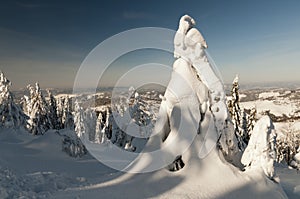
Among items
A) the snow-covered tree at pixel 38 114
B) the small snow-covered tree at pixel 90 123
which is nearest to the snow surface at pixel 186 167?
the snow-covered tree at pixel 38 114

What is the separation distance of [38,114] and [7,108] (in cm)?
1222

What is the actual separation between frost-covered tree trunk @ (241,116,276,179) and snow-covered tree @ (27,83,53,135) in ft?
130

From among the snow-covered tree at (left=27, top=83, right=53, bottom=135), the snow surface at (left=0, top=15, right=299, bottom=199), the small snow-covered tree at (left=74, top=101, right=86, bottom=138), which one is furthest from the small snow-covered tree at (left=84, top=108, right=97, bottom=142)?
the snow surface at (left=0, top=15, right=299, bottom=199)

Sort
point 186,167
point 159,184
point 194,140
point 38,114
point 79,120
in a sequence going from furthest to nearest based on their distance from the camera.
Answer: point 79,120
point 38,114
point 194,140
point 186,167
point 159,184

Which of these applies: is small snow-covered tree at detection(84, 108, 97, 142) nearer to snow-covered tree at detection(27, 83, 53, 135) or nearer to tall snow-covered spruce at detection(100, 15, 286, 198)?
snow-covered tree at detection(27, 83, 53, 135)

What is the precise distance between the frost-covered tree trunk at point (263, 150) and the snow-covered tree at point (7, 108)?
96.2 feet

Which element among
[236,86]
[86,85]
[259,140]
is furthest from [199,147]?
[236,86]

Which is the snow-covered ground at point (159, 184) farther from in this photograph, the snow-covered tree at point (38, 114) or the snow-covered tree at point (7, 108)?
the snow-covered tree at point (38, 114)

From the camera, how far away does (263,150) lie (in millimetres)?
12430

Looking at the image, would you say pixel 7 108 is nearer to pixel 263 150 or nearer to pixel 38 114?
pixel 38 114

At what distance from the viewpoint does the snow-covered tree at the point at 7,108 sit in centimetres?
3409

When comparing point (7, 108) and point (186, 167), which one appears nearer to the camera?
point (186, 167)

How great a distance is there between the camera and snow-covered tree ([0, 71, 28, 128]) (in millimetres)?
34094

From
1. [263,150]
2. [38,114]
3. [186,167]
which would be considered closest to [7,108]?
[38,114]
